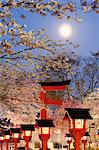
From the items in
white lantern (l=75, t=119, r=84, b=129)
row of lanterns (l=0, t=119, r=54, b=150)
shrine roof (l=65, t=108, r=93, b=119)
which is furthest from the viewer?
row of lanterns (l=0, t=119, r=54, b=150)

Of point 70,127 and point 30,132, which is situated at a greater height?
point 30,132

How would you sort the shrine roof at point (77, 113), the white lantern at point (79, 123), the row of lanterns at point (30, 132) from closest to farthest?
the white lantern at point (79, 123)
the shrine roof at point (77, 113)
the row of lanterns at point (30, 132)

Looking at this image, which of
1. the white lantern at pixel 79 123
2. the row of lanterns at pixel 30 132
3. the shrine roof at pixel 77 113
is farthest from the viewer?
the row of lanterns at pixel 30 132

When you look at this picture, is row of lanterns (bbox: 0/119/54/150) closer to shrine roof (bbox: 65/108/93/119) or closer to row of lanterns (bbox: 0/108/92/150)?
row of lanterns (bbox: 0/108/92/150)

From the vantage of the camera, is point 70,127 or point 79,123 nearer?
point 79,123

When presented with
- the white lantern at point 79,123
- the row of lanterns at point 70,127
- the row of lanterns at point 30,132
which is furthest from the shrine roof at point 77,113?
the row of lanterns at point 30,132

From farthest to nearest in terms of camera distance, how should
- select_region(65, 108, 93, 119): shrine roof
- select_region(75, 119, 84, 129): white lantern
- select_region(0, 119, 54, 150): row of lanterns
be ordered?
select_region(0, 119, 54, 150): row of lanterns
select_region(65, 108, 93, 119): shrine roof
select_region(75, 119, 84, 129): white lantern

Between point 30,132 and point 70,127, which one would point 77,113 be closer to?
point 70,127

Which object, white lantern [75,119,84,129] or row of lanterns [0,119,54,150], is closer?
white lantern [75,119,84,129]

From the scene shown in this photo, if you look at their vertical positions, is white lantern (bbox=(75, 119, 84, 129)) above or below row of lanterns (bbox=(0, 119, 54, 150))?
below

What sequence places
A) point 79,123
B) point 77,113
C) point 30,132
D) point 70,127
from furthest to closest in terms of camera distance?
1. point 30,132
2. point 70,127
3. point 77,113
4. point 79,123

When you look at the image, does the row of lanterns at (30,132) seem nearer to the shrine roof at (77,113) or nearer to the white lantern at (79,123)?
the shrine roof at (77,113)

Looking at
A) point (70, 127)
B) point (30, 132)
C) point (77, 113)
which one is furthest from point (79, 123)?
point (30, 132)

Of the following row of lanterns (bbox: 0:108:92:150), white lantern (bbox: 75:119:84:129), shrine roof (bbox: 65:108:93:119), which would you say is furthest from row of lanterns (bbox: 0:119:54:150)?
white lantern (bbox: 75:119:84:129)
